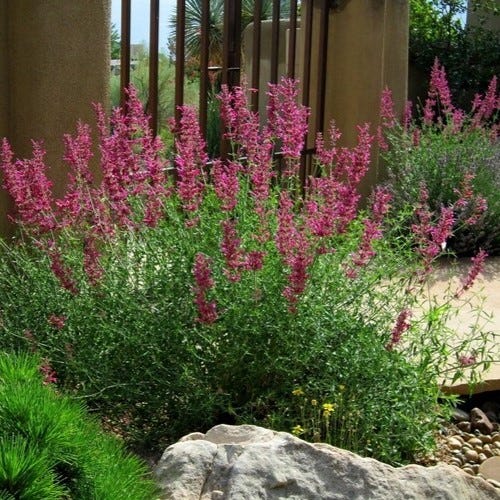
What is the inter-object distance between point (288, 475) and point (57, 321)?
136cm

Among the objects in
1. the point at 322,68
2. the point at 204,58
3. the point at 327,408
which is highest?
the point at 204,58

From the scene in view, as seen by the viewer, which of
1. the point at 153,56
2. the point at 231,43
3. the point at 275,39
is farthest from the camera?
the point at 275,39

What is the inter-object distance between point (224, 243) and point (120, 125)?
107 cm

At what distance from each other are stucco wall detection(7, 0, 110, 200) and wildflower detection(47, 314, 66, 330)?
1.72 meters

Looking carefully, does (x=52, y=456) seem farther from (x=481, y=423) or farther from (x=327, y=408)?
(x=481, y=423)

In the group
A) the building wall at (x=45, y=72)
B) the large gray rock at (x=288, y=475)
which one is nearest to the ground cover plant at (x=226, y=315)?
the large gray rock at (x=288, y=475)

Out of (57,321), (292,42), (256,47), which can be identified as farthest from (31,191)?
(292,42)

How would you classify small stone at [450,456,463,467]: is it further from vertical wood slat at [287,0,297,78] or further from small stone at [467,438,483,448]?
vertical wood slat at [287,0,297,78]

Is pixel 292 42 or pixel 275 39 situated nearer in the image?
pixel 275 39

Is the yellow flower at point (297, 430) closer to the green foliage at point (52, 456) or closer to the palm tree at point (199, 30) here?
the green foliage at point (52, 456)

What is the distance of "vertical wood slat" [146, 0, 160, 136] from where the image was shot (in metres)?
8.44

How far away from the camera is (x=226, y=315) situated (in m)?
4.49

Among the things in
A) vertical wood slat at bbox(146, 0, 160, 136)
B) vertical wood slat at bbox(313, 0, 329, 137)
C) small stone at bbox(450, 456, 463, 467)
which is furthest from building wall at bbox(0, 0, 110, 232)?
vertical wood slat at bbox(313, 0, 329, 137)

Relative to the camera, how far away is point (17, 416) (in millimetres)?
3428
